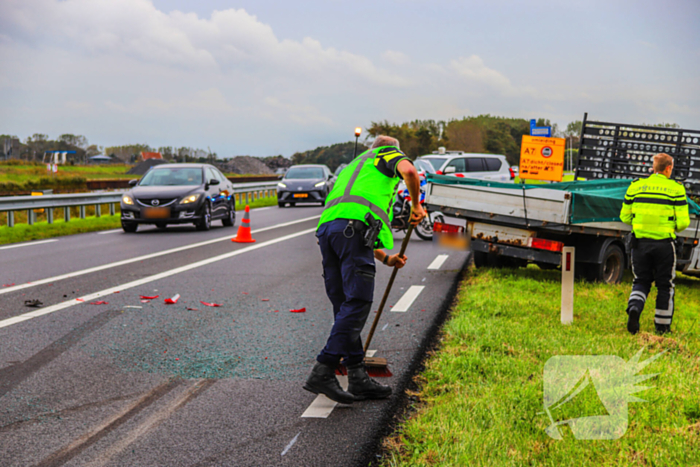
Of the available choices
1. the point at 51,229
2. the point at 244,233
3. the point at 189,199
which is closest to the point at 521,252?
the point at 244,233

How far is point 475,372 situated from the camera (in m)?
4.75

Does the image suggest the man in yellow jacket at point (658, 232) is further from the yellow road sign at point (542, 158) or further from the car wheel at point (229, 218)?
the car wheel at point (229, 218)

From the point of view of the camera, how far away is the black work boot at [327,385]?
164 inches

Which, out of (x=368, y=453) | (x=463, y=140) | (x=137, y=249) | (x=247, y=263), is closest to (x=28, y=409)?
(x=368, y=453)

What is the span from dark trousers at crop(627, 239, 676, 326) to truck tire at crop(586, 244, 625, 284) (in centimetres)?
231

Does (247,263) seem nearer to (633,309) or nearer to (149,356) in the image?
(149,356)

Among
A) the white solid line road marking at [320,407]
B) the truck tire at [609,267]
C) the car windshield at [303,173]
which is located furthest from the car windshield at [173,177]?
the white solid line road marking at [320,407]

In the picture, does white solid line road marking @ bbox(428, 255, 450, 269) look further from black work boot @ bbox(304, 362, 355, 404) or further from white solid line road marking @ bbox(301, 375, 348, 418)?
black work boot @ bbox(304, 362, 355, 404)

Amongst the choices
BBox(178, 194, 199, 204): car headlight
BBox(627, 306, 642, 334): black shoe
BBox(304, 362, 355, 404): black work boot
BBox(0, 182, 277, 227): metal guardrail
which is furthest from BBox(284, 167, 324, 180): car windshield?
BBox(304, 362, 355, 404): black work boot

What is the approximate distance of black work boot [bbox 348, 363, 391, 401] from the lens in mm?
4320

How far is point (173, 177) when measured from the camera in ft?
55.0

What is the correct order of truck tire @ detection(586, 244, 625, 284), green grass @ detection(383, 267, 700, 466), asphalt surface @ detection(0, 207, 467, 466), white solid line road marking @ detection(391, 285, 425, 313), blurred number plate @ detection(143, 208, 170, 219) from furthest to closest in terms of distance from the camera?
1. blurred number plate @ detection(143, 208, 170, 219)
2. truck tire @ detection(586, 244, 625, 284)
3. white solid line road marking @ detection(391, 285, 425, 313)
4. asphalt surface @ detection(0, 207, 467, 466)
5. green grass @ detection(383, 267, 700, 466)

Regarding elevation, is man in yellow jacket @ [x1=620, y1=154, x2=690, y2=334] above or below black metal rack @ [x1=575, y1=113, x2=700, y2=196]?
below

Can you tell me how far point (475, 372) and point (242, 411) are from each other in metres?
1.70
